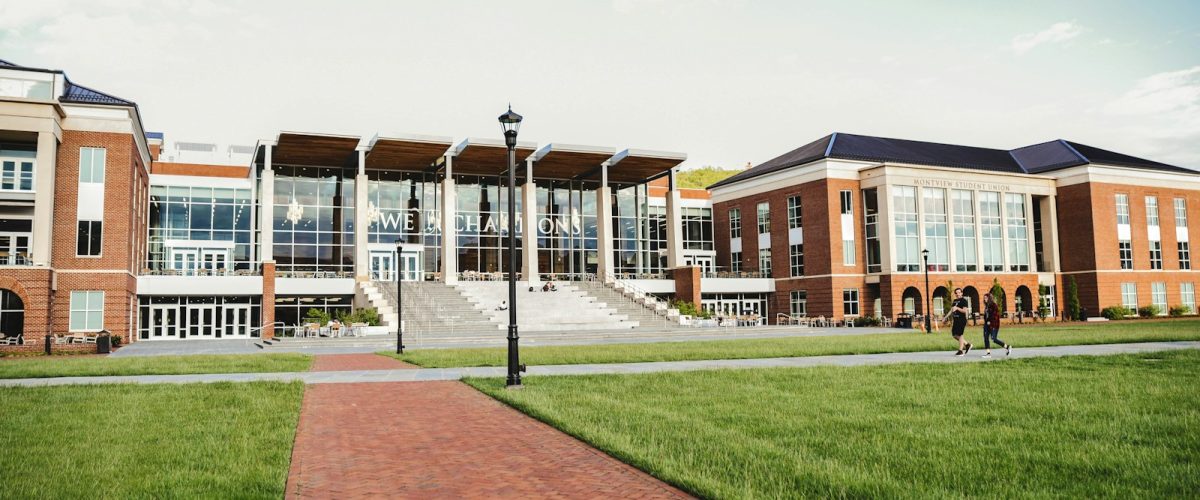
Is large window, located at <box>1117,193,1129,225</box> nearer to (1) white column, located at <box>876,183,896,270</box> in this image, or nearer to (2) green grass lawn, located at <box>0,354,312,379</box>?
(1) white column, located at <box>876,183,896,270</box>

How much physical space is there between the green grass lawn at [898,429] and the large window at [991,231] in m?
42.7

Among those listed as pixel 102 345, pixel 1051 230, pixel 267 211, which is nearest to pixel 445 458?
pixel 102 345

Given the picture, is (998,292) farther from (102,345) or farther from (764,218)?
(102,345)

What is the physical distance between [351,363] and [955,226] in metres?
44.5

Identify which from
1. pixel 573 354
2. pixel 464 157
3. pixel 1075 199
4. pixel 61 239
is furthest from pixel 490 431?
pixel 1075 199

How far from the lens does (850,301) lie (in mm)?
50812

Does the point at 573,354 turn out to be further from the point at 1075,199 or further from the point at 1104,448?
the point at 1075,199

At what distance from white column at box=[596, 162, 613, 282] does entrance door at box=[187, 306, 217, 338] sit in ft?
77.5

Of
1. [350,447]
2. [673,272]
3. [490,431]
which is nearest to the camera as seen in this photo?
[350,447]

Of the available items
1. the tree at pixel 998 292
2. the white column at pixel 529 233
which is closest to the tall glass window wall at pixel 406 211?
the white column at pixel 529 233

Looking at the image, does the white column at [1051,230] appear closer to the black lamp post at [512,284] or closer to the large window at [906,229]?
the large window at [906,229]

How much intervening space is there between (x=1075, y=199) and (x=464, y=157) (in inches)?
1679

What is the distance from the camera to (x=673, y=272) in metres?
53.2

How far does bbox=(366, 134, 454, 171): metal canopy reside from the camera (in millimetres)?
44125
